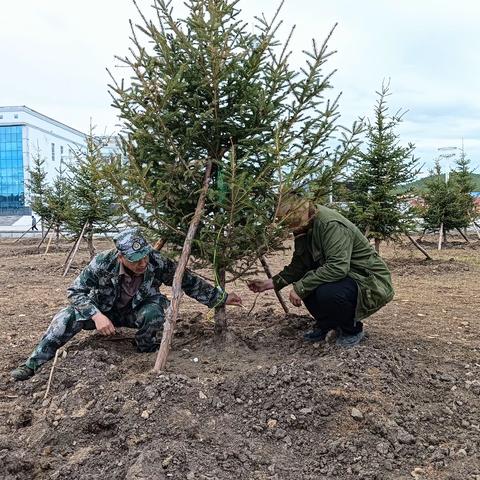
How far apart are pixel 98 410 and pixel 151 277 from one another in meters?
1.36

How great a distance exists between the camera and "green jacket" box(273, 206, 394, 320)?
4.06 meters

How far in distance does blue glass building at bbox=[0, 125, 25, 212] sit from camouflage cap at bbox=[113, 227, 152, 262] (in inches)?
2042

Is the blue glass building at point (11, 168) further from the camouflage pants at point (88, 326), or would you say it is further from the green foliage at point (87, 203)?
the camouflage pants at point (88, 326)

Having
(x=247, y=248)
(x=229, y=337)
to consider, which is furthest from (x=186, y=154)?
(x=229, y=337)

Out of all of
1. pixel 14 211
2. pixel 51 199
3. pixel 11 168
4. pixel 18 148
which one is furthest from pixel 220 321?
pixel 11 168

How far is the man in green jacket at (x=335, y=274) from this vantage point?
13.3 feet

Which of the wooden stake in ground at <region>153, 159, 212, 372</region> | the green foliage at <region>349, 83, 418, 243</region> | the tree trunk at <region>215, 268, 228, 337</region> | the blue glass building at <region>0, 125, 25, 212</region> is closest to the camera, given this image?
the wooden stake in ground at <region>153, 159, 212, 372</region>

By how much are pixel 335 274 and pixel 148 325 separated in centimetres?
151

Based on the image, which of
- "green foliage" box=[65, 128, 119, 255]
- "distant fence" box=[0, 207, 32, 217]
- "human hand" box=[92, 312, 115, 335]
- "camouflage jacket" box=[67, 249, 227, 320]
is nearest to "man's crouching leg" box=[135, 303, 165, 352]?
"camouflage jacket" box=[67, 249, 227, 320]

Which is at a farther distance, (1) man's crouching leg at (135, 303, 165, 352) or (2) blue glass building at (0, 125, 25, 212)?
(2) blue glass building at (0, 125, 25, 212)

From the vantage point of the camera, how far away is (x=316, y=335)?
14.9ft

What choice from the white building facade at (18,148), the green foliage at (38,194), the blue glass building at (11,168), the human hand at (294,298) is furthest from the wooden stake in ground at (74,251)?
the blue glass building at (11,168)

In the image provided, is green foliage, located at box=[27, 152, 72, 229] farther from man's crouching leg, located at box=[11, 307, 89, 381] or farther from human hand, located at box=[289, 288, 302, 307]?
human hand, located at box=[289, 288, 302, 307]

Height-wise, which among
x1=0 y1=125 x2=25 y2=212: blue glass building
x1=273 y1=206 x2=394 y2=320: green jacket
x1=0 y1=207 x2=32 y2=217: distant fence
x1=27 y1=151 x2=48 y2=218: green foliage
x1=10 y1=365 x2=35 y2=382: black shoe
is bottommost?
x1=10 y1=365 x2=35 y2=382: black shoe
